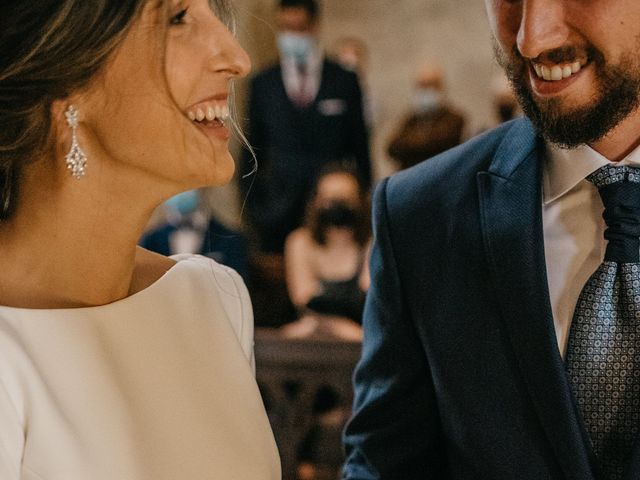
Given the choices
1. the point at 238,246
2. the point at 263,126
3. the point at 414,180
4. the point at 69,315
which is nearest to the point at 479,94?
the point at 263,126

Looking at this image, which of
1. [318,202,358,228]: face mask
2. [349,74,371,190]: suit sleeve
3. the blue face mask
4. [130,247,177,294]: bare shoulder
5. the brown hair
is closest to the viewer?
the brown hair

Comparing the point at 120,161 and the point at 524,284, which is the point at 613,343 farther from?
the point at 120,161

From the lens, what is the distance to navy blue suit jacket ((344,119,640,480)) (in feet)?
6.14

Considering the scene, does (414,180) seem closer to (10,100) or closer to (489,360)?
(489,360)

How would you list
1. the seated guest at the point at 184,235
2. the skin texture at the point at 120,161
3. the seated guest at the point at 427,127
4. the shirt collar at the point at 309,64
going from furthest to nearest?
1. the shirt collar at the point at 309,64
2. the seated guest at the point at 427,127
3. the seated guest at the point at 184,235
4. the skin texture at the point at 120,161

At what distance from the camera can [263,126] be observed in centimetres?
714

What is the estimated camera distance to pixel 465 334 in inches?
77.9

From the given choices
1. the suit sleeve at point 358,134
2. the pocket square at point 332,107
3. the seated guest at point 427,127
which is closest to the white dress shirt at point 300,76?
the pocket square at point 332,107

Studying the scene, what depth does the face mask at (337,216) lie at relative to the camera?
5.36m

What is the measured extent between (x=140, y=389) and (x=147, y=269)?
0.31 metres

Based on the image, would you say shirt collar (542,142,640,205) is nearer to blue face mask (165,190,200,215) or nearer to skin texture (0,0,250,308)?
skin texture (0,0,250,308)

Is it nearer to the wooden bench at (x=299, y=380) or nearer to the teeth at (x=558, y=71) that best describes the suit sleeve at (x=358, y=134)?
the wooden bench at (x=299, y=380)

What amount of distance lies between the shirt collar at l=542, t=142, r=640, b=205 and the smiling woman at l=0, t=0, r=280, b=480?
0.63 meters

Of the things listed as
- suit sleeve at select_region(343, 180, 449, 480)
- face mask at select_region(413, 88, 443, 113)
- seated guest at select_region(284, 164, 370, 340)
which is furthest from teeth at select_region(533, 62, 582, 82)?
face mask at select_region(413, 88, 443, 113)
